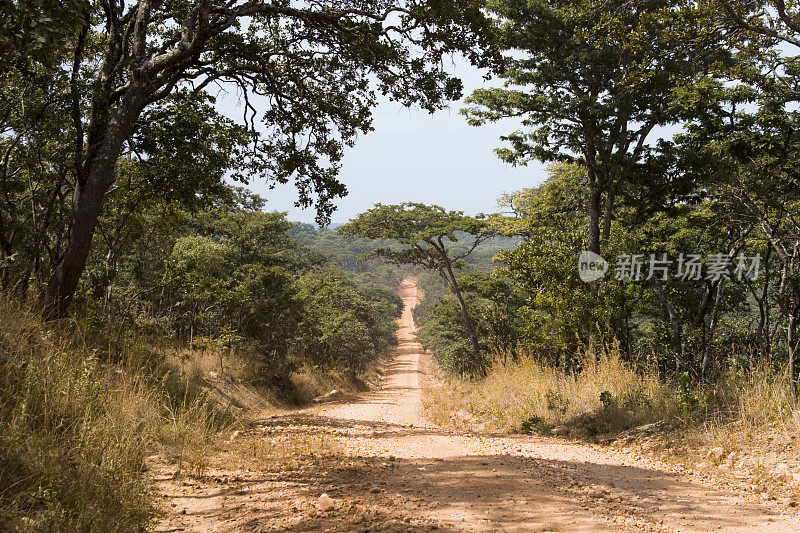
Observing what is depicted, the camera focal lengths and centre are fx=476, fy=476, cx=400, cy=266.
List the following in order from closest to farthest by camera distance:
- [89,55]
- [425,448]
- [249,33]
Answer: [425,448], [249,33], [89,55]

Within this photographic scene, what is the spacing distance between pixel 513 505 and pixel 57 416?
3.35 metres

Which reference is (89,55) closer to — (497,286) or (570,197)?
(570,197)

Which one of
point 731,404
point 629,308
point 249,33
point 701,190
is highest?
point 249,33

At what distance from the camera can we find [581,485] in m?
4.16

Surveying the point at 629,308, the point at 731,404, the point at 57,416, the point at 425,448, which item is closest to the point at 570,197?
the point at 629,308

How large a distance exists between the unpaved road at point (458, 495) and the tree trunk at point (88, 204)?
3634 millimetres

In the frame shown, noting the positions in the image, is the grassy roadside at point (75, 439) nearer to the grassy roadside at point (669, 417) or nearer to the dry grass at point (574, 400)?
the grassy roadside at point (669, 417)

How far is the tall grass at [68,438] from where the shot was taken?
2.53 metres

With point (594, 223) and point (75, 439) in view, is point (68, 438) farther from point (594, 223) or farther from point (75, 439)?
point (594, 223)

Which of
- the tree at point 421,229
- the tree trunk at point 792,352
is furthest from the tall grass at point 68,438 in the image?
the tree at point 421,229

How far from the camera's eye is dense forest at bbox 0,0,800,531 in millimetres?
3672

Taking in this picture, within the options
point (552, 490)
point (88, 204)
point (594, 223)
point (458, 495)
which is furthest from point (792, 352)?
point (88, 204)

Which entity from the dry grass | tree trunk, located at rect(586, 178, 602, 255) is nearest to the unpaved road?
the dry grass

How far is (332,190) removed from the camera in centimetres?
879
